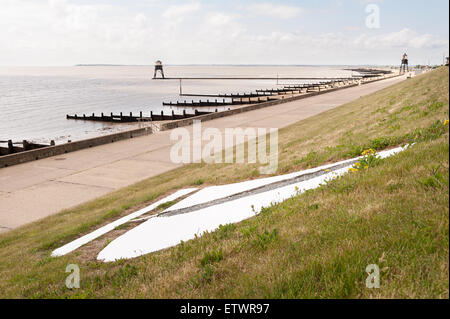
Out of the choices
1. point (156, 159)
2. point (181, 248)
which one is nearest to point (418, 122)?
point (181, 248)

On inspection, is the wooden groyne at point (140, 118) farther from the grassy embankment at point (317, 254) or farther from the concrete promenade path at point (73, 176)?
the grassy embankment at point (317, 254)

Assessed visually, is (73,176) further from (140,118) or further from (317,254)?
(140,118)

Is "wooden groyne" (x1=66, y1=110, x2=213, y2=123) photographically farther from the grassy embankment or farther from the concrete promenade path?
the grassy embankment

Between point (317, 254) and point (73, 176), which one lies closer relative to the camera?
point (317, 254)

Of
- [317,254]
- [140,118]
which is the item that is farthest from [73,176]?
[140,118]

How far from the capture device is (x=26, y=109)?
264 ft

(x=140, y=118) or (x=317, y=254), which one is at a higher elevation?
(x=140, y=118)

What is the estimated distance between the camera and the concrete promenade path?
13.2m

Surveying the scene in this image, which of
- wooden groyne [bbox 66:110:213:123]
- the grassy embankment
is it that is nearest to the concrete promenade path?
the grassy embankment

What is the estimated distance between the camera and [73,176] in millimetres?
17359
